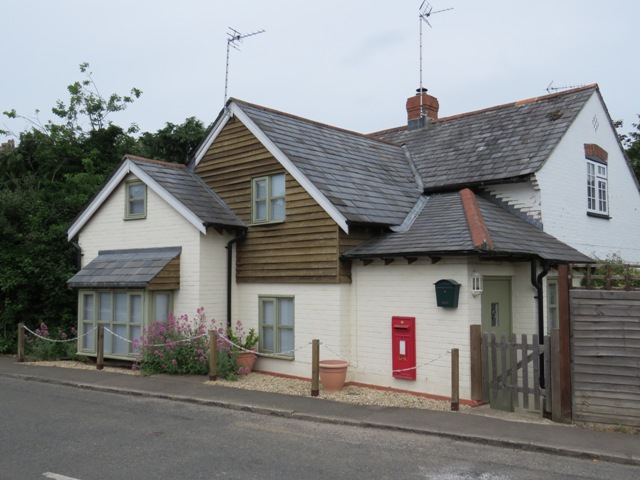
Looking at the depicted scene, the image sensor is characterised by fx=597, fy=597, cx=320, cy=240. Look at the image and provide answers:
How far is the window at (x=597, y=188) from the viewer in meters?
16.2

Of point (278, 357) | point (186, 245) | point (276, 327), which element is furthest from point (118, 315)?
point (278, 357)

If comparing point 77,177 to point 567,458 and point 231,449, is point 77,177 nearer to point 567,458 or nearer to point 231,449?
point 231,449

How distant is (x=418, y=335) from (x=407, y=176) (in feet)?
19.3

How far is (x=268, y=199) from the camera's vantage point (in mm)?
14289

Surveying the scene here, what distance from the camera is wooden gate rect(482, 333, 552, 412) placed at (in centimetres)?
952

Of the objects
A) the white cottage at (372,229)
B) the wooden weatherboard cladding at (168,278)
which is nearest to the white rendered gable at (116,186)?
the white cottage at (372,229)

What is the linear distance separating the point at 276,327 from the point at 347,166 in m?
4.35

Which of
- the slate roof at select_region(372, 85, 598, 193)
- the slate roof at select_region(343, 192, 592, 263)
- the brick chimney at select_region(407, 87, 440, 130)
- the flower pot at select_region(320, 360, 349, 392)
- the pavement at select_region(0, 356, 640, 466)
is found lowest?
the pavement at select_region(0, 356, 640, 466)

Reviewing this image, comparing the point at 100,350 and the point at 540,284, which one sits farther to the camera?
the point at 100,350

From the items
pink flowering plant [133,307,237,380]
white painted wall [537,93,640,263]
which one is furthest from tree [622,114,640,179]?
pink flowering plant [133,307,237,380]

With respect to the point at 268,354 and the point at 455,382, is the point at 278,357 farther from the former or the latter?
the point at 455,382

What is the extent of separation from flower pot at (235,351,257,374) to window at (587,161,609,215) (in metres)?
9.59

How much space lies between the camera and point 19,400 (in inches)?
437

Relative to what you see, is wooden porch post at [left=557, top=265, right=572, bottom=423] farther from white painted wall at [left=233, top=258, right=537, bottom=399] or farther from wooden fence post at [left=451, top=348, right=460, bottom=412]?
white painted wall at [left=233, top=258, right=537, bottom=399]
